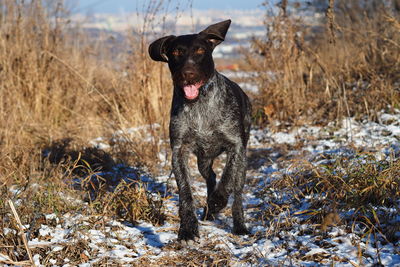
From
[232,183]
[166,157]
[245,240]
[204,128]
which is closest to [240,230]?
[245,240]

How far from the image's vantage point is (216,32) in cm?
391

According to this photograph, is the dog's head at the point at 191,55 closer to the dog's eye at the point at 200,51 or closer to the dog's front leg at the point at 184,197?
the dog's eye at the point at 200,51

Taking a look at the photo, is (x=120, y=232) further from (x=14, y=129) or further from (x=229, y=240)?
(x=14, y=129)

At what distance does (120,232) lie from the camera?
136 inches

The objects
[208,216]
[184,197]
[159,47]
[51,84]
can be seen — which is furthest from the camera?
[51,84]

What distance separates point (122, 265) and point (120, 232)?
1.84ft

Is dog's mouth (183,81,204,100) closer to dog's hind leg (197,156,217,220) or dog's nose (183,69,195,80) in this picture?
dog's nose (183,69,195,80)

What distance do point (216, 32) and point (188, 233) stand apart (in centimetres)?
171

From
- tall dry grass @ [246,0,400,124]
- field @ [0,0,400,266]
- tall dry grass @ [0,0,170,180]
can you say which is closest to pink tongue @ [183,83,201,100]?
field @ [0,0,400,266]

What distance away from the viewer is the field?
9.96 ft

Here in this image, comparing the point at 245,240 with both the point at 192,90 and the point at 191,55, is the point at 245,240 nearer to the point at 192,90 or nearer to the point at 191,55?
the point at 192,90

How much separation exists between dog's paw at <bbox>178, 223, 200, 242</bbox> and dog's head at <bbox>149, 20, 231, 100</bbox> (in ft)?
3.50

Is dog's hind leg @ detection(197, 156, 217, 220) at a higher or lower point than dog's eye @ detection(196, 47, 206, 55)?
lower

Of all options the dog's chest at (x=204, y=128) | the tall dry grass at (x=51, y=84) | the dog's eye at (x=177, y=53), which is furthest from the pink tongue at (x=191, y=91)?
the tall dry grass at (x=51, y=84)
